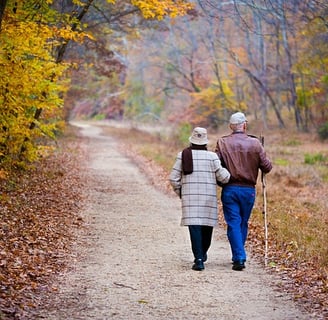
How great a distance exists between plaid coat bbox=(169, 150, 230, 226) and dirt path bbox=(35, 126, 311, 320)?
0.73 metres

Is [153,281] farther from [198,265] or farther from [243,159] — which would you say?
[243,159]

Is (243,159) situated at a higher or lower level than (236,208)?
higher

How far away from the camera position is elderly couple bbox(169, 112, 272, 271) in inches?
359

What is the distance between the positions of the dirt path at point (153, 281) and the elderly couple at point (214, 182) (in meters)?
0.48

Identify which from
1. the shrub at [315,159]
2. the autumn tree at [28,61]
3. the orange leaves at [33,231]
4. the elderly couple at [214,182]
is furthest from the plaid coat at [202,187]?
the shrub at [315,159]

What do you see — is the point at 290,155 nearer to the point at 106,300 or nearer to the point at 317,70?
the point at 317,70

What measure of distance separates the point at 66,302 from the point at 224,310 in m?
1.77

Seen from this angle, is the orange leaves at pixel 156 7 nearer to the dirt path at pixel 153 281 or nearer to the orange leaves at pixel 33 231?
the dirt path at pixel 153 281

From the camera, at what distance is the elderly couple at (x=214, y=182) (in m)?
9.11

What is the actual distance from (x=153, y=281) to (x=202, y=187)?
1.49 m

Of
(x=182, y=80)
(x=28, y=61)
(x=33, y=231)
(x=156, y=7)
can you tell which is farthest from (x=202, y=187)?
(x=182, y=80)

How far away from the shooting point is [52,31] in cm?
1441

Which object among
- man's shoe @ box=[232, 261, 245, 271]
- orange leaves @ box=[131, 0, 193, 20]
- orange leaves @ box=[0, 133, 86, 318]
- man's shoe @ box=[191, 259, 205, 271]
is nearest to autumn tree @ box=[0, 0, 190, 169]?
orange leaves @ box=[131, 0, 193, 20]

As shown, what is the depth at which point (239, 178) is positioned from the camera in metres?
9.13
